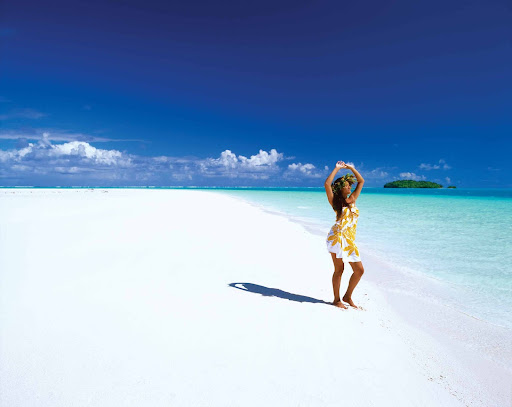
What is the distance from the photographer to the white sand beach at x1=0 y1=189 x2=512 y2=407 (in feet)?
8.61

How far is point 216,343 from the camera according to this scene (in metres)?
3.37

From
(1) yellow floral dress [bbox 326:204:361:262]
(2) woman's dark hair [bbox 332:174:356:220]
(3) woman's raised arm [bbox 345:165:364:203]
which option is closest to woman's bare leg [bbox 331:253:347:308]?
(1) yellow floral dress [bbox 326:204:361:262]

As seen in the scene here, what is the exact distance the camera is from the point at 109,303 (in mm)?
4371

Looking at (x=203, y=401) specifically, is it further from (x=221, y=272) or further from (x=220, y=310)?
(x=221, y=272)

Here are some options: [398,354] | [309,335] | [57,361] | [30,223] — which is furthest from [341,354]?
[30,223]

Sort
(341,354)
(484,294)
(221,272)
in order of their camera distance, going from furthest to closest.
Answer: (221,272)
(484,294)
(341,354)

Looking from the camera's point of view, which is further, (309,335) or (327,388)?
(309,335)

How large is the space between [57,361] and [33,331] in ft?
2.82

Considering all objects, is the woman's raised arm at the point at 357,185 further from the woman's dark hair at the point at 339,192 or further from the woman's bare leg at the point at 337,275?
the woman's bare leg at the point at 337,275

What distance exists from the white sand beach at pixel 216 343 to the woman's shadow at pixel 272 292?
0.06 feet

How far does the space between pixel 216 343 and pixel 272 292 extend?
1.94m

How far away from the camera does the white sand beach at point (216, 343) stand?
2623 millimetres

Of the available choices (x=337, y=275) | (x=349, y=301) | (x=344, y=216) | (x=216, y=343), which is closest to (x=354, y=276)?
(x=337, y=275)

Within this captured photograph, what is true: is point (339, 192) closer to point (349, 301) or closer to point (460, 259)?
point (349, 301)
